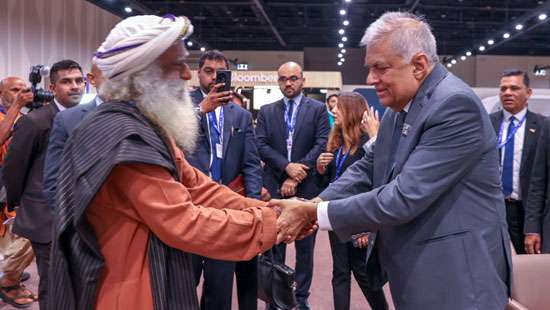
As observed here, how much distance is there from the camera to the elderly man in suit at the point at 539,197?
3822 millimetres

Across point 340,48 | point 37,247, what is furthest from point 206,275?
point 340,48

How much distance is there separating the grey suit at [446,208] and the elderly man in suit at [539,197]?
6.78 ft

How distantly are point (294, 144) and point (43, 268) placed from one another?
2.34 m

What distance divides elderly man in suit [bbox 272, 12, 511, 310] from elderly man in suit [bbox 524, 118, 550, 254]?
2071 millimetres

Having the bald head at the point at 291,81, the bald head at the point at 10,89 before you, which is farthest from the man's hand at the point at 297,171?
the bald head at the point at 10,89

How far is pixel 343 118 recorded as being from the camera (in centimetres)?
421

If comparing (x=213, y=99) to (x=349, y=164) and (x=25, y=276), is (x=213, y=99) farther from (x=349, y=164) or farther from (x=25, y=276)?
(x=25, y=276)

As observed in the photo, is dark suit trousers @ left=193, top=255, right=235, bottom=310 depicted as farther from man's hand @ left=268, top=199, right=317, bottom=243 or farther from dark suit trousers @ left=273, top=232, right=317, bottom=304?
man's hand @ left=268, top=199, right=317, bottom=243

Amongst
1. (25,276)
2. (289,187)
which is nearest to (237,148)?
(289,187)

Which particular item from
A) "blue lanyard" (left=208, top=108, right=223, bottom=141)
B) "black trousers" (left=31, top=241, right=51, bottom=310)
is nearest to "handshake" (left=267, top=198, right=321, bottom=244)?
"blue lanyard" (left=208, top=108, right=223, bottom=141)

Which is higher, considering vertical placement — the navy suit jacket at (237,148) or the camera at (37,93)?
the camera at (37,93)

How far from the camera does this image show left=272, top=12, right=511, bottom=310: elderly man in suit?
1.87m

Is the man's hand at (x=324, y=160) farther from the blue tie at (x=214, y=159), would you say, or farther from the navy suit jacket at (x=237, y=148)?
the blue tie at (x=214, y=159)

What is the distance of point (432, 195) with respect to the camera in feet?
6.15
